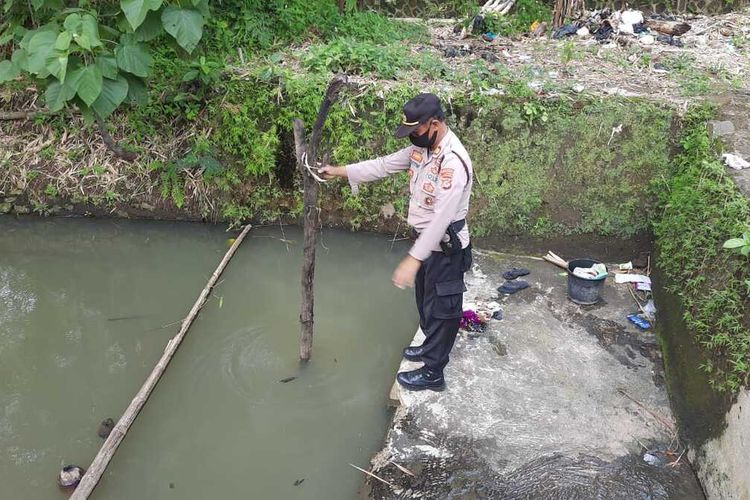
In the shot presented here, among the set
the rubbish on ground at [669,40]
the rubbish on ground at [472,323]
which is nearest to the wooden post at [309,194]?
the rubbish on ground at [472,323]

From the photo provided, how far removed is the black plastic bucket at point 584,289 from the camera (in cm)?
443

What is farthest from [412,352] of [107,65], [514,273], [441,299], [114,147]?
[114,147]

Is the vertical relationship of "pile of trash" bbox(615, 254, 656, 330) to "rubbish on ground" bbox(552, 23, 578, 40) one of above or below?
below

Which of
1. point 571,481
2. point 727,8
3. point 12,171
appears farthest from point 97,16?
point 727,8

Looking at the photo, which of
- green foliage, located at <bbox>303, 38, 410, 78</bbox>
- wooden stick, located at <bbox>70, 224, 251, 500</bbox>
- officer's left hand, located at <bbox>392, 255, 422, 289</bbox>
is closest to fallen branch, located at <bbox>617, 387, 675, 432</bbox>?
officer's left hand, located at <bbox>392, 255, 422, 289</bbox>

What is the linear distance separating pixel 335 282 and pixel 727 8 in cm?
612

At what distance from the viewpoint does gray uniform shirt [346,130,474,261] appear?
308 cm

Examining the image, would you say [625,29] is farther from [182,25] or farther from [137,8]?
[137,8]

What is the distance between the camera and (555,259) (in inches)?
200

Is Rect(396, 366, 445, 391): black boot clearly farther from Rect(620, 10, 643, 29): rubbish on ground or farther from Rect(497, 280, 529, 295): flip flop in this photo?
Rect(620, 10, 643, 29): rubbish on ground

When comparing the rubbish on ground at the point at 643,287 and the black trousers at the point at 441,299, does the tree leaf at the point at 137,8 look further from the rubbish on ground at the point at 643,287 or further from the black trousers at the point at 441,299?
the rubbish on ground at the point at 643,287

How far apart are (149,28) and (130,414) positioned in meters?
2.77

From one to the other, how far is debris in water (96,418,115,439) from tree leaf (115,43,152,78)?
2.52 m

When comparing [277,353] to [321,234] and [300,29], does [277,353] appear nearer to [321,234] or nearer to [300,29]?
[321,234]
